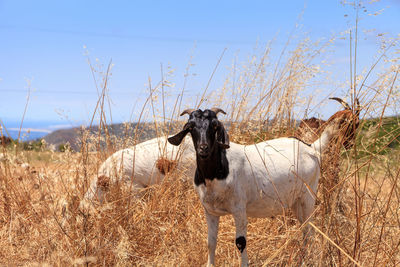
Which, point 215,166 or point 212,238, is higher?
point 215,166

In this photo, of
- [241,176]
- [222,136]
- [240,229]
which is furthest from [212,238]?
[222,136]

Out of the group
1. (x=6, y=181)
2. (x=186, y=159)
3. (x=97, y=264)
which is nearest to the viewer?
(x=97, y=264)

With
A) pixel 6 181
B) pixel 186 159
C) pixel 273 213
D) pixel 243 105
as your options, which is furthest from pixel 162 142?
pixel 6 181

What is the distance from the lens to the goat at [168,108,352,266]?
3072mm

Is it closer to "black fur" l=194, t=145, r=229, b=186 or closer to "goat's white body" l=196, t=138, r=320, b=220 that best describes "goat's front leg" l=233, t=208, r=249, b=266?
"goat's white body" l=196, t=138, r=320, b=220

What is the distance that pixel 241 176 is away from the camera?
3445 mm

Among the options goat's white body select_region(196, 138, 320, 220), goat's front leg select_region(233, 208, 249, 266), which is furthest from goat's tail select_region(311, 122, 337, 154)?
goat's front leg select_region(233, 208, 249, 266)

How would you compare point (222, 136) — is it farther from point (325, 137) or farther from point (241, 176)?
point (325, 137)

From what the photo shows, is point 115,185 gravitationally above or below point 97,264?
above

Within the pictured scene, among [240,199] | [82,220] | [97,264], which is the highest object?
[240,199]

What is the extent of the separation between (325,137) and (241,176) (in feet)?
4.33

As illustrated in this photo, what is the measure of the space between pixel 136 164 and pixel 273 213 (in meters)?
1.83

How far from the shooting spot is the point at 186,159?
4719mm

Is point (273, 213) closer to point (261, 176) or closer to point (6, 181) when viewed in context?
point (261, 176)
